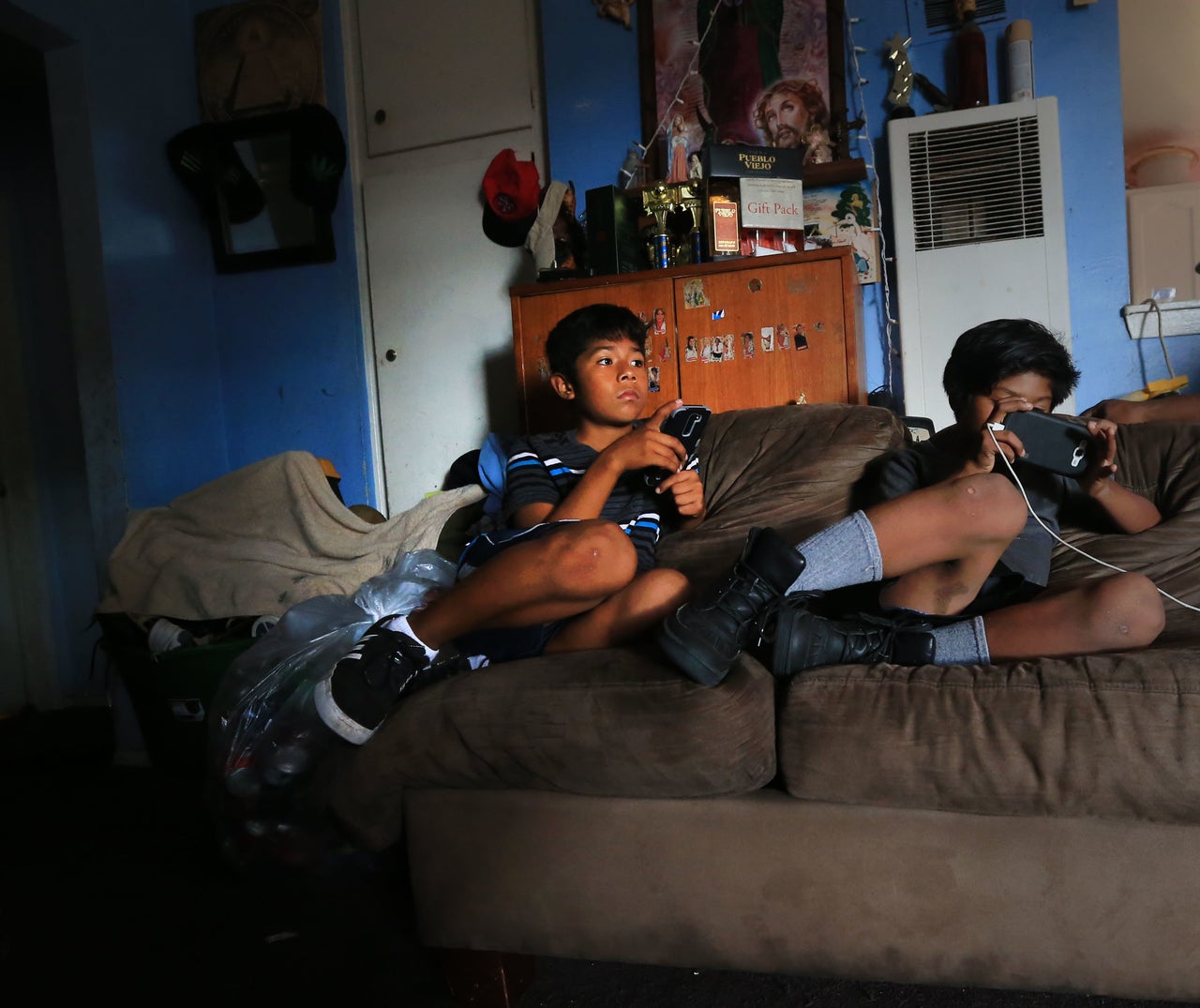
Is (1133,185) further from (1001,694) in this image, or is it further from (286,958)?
(286,958)

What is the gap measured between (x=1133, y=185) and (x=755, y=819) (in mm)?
5254

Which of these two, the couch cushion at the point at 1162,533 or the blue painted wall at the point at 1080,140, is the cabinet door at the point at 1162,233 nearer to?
the blue painted wall at the point at 1080,140

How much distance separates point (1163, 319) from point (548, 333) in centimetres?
199

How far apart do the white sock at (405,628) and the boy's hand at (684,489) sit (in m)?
0.54

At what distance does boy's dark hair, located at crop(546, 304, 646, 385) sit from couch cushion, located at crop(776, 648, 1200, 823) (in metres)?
1.00

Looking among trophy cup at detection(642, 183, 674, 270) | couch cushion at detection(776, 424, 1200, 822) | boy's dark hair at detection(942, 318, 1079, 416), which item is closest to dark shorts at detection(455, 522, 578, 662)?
couch cushion at detection(776, 424, 1200, 822)

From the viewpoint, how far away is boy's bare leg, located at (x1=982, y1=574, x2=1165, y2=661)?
117 cm

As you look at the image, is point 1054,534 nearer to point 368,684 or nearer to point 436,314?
point 368,684

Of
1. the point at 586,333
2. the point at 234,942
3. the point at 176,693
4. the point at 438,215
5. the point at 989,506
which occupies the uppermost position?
the point at 438,215

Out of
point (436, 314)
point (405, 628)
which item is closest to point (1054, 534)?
point (405, 628)

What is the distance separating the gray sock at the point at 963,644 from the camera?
48.0 inches

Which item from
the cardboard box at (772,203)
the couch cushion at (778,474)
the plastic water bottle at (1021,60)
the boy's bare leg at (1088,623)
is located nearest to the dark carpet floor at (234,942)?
the boy's bare leg at (1088,623)

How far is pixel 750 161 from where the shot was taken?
2.69m

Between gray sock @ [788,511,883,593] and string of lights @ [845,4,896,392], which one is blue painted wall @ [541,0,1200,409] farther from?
gray sock @ [788,511,883,593]
